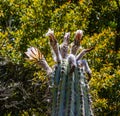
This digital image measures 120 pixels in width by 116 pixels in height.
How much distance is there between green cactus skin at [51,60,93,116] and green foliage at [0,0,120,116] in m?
5.29

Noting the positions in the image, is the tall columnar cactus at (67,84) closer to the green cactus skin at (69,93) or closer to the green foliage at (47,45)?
the green cactus skin at (69,93)

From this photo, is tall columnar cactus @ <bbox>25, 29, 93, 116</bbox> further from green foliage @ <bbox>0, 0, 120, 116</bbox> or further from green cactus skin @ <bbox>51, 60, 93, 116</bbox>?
green foliage @ <bbox>0, 0, 120, 116</bbox>

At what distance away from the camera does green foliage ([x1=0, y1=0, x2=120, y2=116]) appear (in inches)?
399

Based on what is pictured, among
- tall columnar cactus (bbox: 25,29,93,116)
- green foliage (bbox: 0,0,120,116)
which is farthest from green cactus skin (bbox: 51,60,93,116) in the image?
green foliage (bbox: 0,0,120,116)

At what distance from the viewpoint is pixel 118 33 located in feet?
39.1

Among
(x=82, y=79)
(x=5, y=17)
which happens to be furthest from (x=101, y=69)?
(x=82, y=79)

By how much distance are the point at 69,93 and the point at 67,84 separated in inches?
3.5

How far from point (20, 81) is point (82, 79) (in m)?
6.73

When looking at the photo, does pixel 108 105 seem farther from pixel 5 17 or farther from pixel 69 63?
pixel 69 63

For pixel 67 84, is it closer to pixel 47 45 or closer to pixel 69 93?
pixel 69 93

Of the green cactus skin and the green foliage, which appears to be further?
the green foliage

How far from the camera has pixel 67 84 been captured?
14.0 ft

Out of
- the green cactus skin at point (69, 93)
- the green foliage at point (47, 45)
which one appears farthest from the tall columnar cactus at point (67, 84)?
the green foliage at point (47, 45)

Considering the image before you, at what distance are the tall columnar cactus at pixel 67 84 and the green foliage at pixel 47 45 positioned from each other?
17.3 ft
